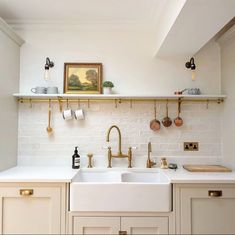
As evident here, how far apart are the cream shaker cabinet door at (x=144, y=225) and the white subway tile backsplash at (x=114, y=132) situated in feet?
2.41

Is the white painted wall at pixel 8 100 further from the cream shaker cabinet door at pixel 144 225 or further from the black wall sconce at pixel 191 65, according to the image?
the black wall sconce at pixel 191 65

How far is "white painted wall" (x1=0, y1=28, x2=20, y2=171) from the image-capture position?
7.12 feet

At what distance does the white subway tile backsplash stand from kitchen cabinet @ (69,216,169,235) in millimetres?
734

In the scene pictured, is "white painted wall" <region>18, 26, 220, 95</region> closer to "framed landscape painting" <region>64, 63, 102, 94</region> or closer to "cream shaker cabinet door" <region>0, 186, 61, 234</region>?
"framed landscape painting" <region>64, 63, 102, 94</region>

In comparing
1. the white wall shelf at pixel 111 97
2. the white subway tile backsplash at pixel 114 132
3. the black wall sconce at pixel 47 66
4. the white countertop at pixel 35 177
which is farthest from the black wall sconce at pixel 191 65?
the white countertop at pixel 35 177

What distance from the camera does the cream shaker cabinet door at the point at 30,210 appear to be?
1876mm

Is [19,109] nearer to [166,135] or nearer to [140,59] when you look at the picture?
[140,59]

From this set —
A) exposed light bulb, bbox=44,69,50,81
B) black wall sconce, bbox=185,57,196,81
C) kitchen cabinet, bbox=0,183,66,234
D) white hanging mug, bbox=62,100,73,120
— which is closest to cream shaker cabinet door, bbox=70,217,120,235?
kitchen cabinet, bbox=0,183,66,234

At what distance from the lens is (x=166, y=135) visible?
2.54m

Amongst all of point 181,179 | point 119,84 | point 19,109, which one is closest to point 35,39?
point 19,109

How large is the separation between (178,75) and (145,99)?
0.43 m

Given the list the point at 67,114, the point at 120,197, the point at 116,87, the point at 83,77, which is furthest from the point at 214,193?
the point at 83,77

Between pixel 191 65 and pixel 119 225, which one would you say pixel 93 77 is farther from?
pixel 119 225

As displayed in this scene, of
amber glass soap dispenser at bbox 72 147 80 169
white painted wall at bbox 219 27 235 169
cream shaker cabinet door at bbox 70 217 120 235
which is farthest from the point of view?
amber glass soap dispenser at bbox 72 147 80 169
